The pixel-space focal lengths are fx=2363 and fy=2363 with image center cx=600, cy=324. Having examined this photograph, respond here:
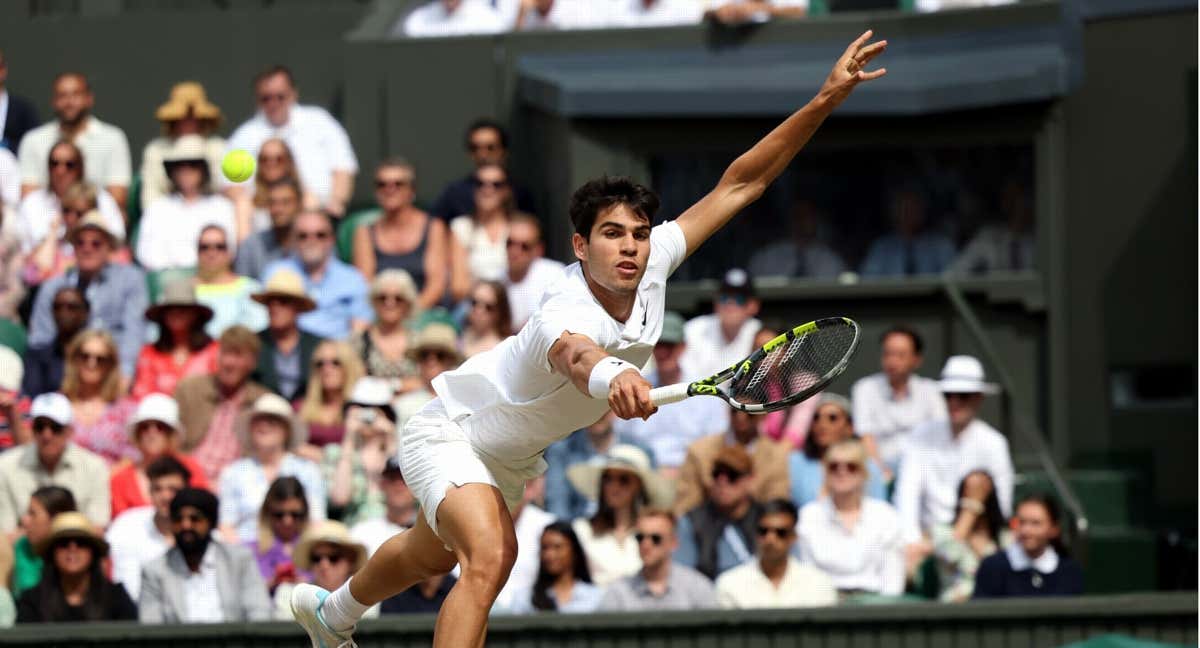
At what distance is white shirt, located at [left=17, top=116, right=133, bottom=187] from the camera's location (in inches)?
541

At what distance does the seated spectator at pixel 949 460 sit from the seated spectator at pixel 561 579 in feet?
4.98

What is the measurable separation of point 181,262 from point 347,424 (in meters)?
2.15

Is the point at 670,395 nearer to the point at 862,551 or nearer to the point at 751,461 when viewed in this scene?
the point at 862,551

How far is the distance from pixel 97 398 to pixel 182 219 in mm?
1513

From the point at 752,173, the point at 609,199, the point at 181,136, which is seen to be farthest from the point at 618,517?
the point at 181,136

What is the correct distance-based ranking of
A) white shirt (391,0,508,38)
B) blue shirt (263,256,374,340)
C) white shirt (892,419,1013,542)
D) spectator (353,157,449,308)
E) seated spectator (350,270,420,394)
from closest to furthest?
white shirt (892,419,1013,542) < seated spectator (350,270,420,394) < blue shirt (263,256,374,340) < spectator (353,157,449,308) < white shirt (391,0,508,38)

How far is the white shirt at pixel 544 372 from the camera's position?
7195 mm

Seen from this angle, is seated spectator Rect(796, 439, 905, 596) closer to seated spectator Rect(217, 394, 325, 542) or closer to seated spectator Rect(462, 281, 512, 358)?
seated spectator Rect(462, 281, 512, 358)

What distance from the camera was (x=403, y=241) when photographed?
12.8 meters

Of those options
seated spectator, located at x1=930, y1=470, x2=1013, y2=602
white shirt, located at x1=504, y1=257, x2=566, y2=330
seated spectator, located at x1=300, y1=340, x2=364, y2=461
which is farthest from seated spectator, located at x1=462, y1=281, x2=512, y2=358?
seated spectator, located at x1=930, y1=470, x2=1013, y2=602

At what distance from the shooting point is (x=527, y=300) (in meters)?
12.3

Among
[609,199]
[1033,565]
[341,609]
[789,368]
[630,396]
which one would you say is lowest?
[341,609]

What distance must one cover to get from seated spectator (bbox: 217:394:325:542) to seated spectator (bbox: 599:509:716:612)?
1.55m

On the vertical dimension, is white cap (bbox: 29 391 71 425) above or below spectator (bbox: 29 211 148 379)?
below
